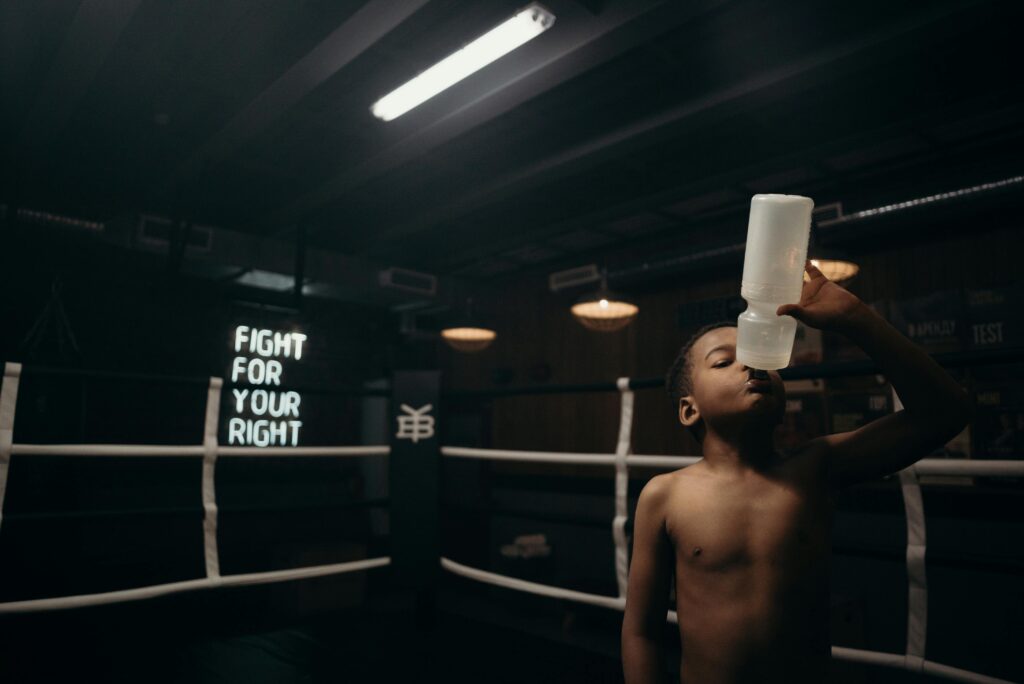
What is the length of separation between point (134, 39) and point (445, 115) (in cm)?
168

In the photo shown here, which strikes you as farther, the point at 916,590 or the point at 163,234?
the point at 163,234

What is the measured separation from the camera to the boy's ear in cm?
127

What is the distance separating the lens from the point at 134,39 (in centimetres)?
347

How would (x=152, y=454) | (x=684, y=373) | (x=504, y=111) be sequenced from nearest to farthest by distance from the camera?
(x=684, y=373), (x=152, y=454), (x=504, y=111)

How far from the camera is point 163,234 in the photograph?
5.57m

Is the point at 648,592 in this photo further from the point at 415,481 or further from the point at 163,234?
the point at 163,234

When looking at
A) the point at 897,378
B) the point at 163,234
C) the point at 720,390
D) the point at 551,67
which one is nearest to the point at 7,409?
the point at 720,390

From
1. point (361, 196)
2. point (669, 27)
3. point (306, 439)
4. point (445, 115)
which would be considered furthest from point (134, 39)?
point (306, 439)

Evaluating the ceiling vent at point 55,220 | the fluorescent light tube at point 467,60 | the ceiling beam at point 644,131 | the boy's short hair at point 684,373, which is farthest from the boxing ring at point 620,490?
the ceiling vent at point 55,220

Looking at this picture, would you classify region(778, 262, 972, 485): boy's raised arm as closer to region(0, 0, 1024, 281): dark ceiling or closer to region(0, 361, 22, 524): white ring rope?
region(0, 361, 22, 524): white ring rope

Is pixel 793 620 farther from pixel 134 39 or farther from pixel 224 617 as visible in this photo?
pixel 224 617

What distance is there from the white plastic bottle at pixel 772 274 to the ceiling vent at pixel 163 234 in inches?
207

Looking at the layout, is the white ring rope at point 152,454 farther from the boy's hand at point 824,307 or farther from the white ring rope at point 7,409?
the boy's hand at point 824,307

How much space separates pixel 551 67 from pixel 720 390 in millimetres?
2777
